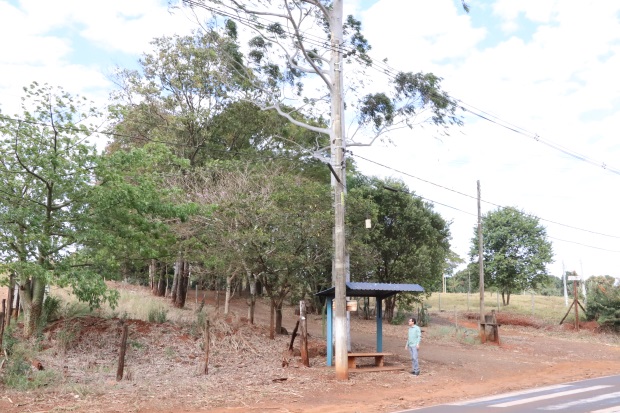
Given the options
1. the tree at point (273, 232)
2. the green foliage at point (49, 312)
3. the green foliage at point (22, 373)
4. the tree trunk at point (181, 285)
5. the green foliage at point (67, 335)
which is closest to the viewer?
the green foliage at point (22, 373)

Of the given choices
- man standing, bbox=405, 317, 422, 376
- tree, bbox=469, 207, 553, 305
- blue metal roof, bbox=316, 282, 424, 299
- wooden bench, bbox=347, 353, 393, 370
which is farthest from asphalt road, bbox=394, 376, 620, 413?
tree, bbox=469, 207, 553, 305

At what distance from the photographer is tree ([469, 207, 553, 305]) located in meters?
47.6

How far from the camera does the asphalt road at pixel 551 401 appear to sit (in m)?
10.3

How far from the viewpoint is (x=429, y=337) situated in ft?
87.5

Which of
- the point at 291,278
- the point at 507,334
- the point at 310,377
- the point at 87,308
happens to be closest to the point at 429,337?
the point at 507,334

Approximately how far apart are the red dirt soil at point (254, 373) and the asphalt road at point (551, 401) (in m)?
0.76

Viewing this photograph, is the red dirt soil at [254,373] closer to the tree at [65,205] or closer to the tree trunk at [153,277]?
the tree at [65,205]

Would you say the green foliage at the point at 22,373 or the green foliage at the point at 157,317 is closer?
the green foliage at the point at 22,373

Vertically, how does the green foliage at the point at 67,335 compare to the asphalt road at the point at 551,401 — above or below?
above

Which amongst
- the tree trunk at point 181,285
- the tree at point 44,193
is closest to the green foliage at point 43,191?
the tree at point 44,193

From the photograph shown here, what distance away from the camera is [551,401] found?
451 inches

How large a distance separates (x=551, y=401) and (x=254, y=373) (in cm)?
728

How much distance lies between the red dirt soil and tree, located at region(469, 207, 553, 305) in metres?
22.1

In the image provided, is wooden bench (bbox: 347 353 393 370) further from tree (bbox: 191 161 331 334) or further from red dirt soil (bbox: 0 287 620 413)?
tree (bbox: 191 161 331 334)
